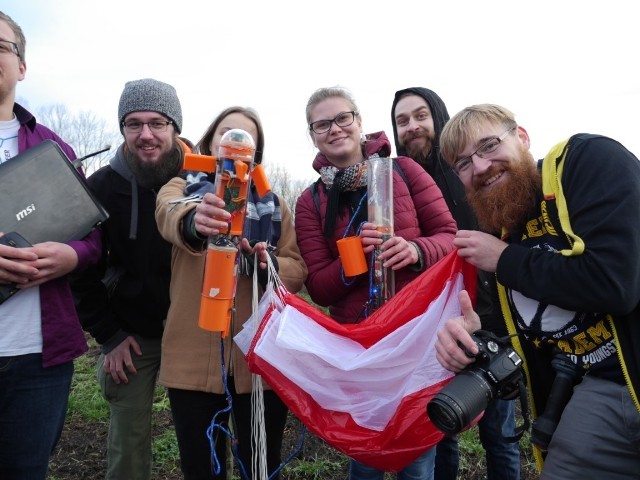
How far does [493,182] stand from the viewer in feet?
5.84

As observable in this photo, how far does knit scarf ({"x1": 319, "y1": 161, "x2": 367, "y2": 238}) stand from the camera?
A: 209 centimetres

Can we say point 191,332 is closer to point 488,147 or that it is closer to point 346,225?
point 346,225

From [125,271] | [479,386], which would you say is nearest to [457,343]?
[479,386]

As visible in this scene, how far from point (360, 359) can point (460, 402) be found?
510mm

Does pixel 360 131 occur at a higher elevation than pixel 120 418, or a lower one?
higher

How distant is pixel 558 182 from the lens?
59.9 inches

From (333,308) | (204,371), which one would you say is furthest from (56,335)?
(333,308)

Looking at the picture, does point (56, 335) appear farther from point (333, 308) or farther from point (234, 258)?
point (333, 308)

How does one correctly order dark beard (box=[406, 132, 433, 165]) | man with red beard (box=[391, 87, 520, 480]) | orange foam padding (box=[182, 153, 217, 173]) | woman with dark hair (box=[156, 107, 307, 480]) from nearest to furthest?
orange foam padding (box=[182, 153, 217, 173])
woman with dark hair (box=[156, 107, 307, 480])
man with red beard (box=[391, 87, 520, 480])
dark beard (box=[406, 132, 433, 165])

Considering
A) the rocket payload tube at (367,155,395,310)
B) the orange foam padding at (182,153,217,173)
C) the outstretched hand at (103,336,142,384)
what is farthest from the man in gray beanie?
the rocket payload tube at (367,155,395,310)

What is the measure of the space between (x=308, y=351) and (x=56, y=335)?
3.28 ft

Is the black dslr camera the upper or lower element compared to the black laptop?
lower

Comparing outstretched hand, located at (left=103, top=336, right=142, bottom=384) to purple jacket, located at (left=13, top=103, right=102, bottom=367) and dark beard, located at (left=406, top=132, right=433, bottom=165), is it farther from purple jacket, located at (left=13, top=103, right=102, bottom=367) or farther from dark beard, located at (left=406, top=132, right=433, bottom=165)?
dark beard, located at (left=406, top=132, right=433, bottom=165)

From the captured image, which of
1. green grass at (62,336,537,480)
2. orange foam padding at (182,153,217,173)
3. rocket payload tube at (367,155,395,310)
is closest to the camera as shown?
orange foam padding at (182,153,217,173)
